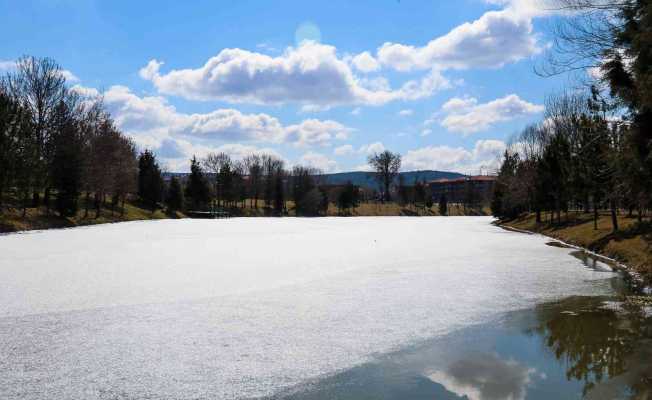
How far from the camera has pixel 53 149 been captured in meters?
55.8

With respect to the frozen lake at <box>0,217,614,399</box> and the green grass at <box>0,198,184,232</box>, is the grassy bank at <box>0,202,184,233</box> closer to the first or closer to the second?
the green grass at <box>0,198,184,232</box>

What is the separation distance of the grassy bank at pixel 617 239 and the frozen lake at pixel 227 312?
7.80 ft

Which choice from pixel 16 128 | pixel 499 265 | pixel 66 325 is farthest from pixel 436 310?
pixel 16 128

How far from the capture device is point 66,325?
11.1 m

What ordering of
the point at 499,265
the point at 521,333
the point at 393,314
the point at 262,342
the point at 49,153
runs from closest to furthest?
the point at 262,342 < the point at 521,333 < the point at 393,314 < the point at 499,265 < the point at 49,153

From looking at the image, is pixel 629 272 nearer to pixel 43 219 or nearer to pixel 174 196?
pixel 43 219

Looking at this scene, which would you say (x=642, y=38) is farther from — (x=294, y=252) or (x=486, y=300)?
(x=294, y=252)

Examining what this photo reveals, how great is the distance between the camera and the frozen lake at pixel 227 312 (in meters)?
7.92

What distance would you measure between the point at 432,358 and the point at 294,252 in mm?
19558

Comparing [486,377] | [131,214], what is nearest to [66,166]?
[131,214]

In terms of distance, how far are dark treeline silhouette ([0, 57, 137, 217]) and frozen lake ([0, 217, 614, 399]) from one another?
24.2 metres

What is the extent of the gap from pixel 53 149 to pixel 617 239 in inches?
2079

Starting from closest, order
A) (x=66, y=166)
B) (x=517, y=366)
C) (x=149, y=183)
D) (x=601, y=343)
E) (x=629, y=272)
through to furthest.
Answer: (x=517, y=366), (x=601, y=343), (x=629, y=272), (x=66, y=166), (x=149, y=183)

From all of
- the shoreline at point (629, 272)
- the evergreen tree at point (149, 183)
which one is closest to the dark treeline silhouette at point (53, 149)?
the evergreen tree at point (149, 183)
